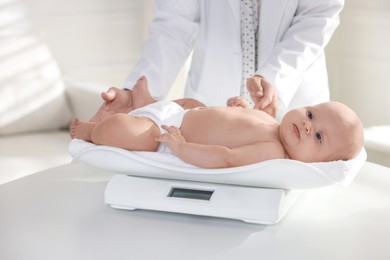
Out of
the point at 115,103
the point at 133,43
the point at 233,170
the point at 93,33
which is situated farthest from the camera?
the point at 133,43

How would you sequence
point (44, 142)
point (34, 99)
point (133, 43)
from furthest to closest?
1. point (133, 43)
2. point (34, 99)
3. point (44, 142)

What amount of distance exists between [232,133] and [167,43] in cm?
77

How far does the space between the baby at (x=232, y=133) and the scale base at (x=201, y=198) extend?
56mm

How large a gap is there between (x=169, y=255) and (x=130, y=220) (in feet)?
0.64

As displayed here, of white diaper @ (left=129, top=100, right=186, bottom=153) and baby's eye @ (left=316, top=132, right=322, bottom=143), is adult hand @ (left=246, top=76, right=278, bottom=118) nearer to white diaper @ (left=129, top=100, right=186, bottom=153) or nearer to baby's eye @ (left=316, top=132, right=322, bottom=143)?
white diaper @ (left=129, top=100, right=186, bottom=153)

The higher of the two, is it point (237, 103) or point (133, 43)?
point (237, 103)

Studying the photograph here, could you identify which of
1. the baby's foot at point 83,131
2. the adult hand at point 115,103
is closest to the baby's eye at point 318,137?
the baby's foot at point 83,131

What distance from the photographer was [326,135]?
1.41m

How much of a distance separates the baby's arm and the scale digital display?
5 cm

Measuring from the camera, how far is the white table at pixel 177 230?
1.26 m

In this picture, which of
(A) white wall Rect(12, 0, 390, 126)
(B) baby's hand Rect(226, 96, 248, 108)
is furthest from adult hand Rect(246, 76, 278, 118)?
(A) white wall Rect(12, 0, 390, 126)

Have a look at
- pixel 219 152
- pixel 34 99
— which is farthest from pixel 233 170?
pixel 34 99

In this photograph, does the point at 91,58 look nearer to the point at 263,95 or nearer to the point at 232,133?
the point at 263,95

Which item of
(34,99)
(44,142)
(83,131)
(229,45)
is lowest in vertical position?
(44,142)
